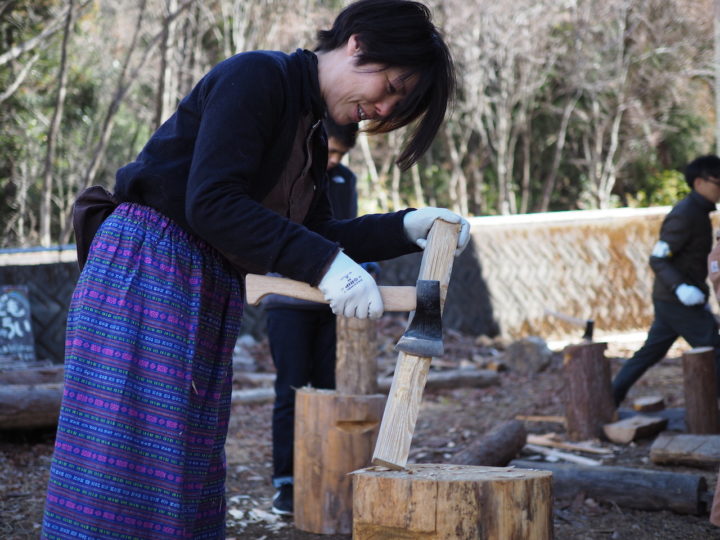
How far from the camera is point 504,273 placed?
33.2 feet

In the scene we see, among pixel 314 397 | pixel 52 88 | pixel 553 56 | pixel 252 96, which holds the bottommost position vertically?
pixel 314 397

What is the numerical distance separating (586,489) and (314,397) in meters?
1.46

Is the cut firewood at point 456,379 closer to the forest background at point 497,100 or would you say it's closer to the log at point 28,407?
the log at point 28,407

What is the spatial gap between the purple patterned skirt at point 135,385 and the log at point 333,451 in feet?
5.15

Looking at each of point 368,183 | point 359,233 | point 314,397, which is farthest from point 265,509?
point 368,183

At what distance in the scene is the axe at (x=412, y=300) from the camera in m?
2.01

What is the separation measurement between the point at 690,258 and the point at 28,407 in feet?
14.5

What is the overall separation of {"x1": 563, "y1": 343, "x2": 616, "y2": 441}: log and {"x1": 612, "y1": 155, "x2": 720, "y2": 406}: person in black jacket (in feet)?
2.05

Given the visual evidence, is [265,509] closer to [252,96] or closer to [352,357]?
[352,357]

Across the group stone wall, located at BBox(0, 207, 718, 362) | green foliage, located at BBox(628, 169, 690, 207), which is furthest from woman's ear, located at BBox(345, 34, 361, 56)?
green foliage, located at BBox(628, 169, 690, 207)

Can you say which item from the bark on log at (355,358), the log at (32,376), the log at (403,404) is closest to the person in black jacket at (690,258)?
the bark on log at (355,358)

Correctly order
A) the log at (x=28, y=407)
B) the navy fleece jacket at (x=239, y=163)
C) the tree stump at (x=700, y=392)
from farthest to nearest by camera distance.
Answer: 1. the tree stump at (x=700, y=392)
2. the log at (x=28, y=407)
3. the navy fleece jacket at (x=239, y=163)

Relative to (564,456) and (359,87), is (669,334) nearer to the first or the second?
(564,456)

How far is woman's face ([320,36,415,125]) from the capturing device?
2012 mm
